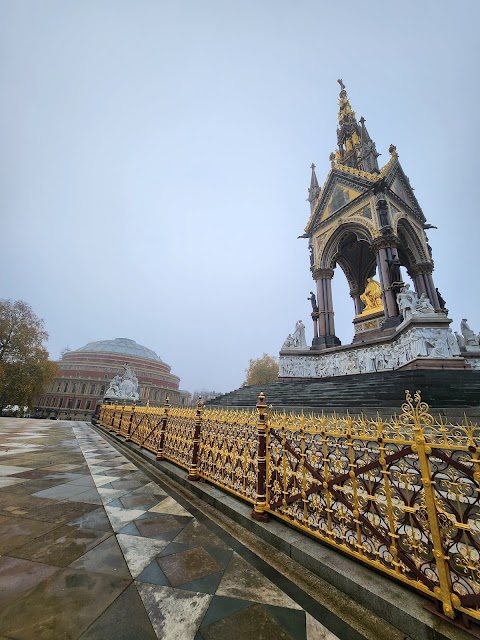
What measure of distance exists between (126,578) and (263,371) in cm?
4355

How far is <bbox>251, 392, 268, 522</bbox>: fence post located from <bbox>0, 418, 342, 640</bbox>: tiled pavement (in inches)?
19.7

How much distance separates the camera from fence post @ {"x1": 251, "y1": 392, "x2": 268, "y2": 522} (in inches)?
127

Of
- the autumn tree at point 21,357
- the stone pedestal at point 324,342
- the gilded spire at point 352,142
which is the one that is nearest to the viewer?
the stone pedestal at point 324,342

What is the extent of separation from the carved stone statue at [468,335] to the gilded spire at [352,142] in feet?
37.8

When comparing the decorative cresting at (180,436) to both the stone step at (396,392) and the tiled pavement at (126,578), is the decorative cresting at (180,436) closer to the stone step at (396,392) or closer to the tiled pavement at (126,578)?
the tiled pavement at (126,578)

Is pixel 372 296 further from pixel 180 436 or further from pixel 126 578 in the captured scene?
pixel 126 578

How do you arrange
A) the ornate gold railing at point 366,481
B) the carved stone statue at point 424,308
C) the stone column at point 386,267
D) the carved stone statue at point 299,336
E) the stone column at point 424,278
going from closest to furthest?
the ornate gold railing at point 366,481 → the carved stone statue at point 424,308 → the stone column at point 386,267 → the carved stone statue at point 299,336 → the stone column at point 424,278

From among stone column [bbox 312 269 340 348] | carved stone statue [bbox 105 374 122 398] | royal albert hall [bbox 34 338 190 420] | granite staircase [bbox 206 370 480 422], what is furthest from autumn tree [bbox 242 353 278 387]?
granite staircase [bbox 206 370 480 422]

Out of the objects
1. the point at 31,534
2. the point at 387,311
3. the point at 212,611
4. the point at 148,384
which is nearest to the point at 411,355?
the point at 387,311

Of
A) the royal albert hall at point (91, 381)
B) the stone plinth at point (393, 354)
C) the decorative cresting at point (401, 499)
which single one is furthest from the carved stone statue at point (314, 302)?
the royal albert hall at point (91, 381)

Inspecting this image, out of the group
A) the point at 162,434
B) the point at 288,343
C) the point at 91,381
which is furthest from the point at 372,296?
the point at 91,381

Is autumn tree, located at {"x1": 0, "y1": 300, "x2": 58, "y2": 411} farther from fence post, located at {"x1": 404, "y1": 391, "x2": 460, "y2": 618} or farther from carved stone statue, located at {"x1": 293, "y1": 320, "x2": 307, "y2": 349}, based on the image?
fence post, located at {"x1": 404, "y1": 391, "x2": 460, "y2": 618}

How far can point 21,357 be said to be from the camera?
1056 inches

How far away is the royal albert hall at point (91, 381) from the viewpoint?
153 ft
